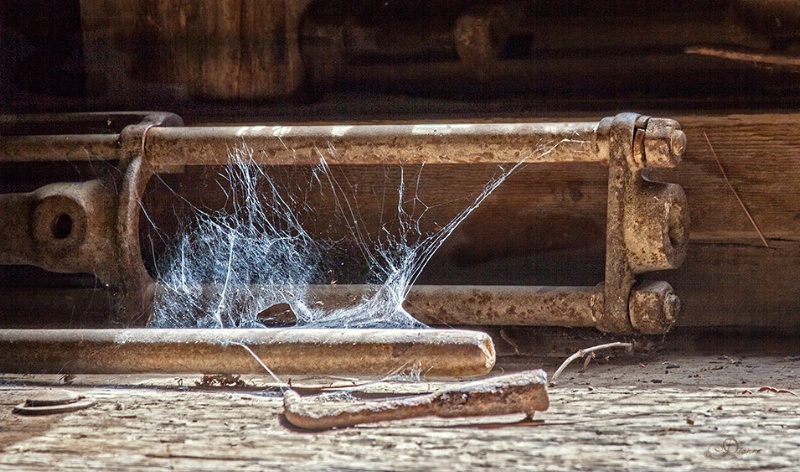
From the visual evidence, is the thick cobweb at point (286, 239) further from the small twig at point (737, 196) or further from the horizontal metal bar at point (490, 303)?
the small twig at point (737, 196)

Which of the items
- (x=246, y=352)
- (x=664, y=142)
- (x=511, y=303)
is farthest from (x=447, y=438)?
(x=664, y=142)

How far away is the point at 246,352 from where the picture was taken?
5.20 feet

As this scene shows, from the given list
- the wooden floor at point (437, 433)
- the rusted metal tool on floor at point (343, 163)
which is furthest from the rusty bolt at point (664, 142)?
the wooden floor at point (437, 433)

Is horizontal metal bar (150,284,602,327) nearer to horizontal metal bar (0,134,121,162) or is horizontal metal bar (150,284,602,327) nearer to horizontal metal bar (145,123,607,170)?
horizontal metal bar (145,123,607,170)

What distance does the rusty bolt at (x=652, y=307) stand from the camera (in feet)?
5.62

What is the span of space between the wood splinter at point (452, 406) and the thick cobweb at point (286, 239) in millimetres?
632

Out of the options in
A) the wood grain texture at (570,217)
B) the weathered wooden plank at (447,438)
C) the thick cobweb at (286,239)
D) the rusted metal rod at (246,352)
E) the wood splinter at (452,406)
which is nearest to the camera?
the weathered wooden plank at (447,438)

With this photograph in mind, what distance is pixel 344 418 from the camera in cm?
133

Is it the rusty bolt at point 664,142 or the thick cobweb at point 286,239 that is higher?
the rusty bolt at point 664,142

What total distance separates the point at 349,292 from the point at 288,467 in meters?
0.73

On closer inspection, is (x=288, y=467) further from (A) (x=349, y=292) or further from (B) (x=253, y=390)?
(A) (x=349, y=292)

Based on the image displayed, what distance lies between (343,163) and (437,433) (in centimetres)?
79

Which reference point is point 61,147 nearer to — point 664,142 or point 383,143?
point 383,143

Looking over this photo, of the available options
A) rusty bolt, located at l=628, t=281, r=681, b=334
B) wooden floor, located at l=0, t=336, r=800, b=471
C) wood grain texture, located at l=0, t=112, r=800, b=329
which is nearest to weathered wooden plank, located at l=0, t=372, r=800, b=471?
wooden floor, located at l=0, t=336, r=800, b=471
